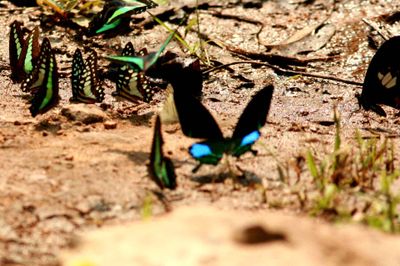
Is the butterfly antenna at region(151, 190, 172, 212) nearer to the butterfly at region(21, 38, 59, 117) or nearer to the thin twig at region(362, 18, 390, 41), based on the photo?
the butterfly at region(21, 38, 59, 117)

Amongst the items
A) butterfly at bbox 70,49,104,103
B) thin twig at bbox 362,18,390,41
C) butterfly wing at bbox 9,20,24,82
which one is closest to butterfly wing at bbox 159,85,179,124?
butterfly at bbox 70,49,104,103

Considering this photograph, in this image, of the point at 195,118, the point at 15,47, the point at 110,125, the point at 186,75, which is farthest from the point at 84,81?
the point at 195,118

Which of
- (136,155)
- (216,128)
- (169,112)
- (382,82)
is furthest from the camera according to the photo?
(382,82)

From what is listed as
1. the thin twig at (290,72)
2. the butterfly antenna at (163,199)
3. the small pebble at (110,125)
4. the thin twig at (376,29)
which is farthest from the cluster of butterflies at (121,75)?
the thin twig at (376,29)

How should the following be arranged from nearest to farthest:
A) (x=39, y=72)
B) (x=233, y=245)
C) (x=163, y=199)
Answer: (x=233, y=245), (x=163, y=199), (x=39, y=72)

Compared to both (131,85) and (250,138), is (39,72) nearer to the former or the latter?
(131,85)

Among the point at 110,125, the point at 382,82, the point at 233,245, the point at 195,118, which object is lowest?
the point at 382,82
